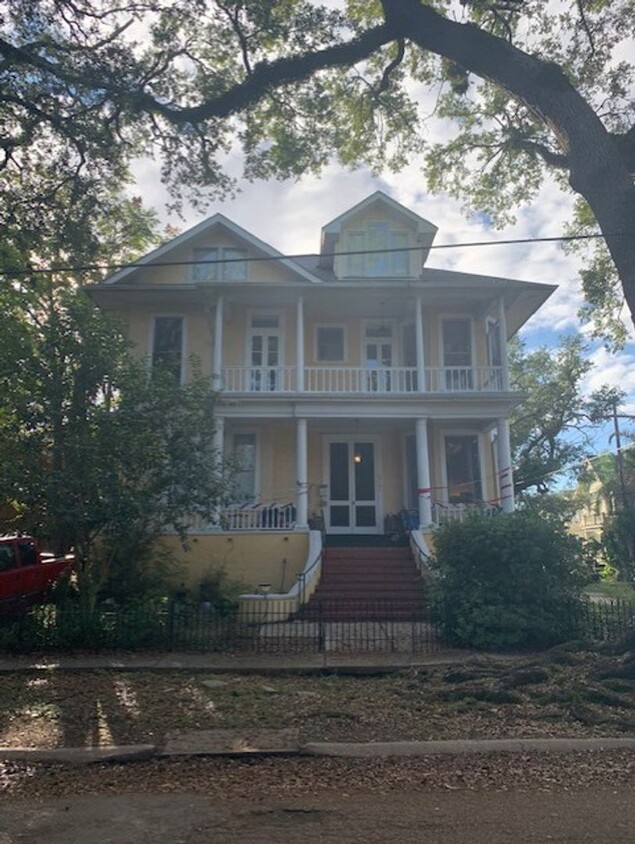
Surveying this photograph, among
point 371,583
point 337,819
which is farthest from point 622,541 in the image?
point 337,819

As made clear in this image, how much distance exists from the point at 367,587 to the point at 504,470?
203 inches

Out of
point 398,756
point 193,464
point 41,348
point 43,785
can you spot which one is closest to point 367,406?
point 193,464

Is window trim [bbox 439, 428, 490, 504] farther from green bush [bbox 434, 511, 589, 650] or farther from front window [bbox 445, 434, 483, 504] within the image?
green bush [bbox 434, 511, 589, 650]

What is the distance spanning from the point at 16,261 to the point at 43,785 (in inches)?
483

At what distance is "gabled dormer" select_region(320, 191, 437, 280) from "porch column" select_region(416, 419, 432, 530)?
4.79 metres

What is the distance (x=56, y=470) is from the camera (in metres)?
10.3

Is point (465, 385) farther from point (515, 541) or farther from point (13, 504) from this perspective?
point (13, 504)

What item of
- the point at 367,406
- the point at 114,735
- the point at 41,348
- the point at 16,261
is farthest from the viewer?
the point at 367,406

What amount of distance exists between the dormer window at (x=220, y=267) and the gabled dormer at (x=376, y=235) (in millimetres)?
2463

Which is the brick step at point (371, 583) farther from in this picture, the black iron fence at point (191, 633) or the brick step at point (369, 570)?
the black iron fence at point (191, 633)

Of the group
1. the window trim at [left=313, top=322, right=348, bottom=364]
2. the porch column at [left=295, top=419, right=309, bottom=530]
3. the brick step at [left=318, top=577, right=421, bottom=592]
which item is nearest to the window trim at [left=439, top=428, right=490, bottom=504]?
the window trim at [left=313, top=322, right=348, bottom=364]

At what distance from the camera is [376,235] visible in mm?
18766

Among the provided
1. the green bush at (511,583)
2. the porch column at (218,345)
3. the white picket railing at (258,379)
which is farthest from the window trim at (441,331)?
the green bush at (511,583)

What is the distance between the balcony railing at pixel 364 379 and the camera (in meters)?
16.8
